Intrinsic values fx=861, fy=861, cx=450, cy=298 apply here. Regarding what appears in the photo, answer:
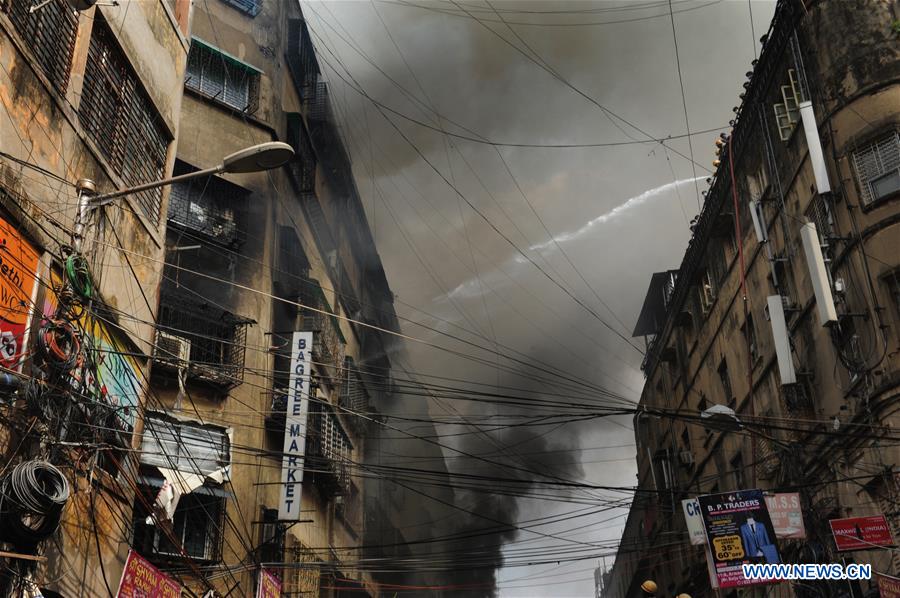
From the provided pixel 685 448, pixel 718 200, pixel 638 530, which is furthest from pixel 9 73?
pixel 638 530

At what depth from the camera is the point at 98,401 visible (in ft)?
38.3

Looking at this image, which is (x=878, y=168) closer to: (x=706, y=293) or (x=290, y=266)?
(x=706, y=293)

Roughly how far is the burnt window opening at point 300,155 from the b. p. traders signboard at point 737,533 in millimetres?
19131

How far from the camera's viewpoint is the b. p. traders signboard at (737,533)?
17453 millimetres

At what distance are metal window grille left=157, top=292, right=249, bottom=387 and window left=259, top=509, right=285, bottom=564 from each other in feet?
12.9

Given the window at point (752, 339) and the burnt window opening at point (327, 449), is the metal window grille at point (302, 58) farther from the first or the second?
the window at point (752, 339)

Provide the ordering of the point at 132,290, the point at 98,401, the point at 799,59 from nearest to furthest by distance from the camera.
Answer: the point at 98,401 → the point at 132,290 → the point at 799,59

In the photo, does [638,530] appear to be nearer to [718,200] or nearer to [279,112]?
A: [718,200]

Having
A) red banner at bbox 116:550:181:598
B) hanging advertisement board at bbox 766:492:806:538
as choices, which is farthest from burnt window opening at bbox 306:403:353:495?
red banner at bbox 116:550:181:598

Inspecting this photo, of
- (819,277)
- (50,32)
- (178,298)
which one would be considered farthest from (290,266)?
(50,32)

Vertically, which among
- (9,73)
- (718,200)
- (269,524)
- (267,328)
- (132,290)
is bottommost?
(269,524)

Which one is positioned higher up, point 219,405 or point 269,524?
point 219,405

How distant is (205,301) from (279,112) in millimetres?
8614

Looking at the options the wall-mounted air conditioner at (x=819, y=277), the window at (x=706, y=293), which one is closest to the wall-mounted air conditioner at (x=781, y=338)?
the wall-mounted air conditioner at (x=819, y=277)
